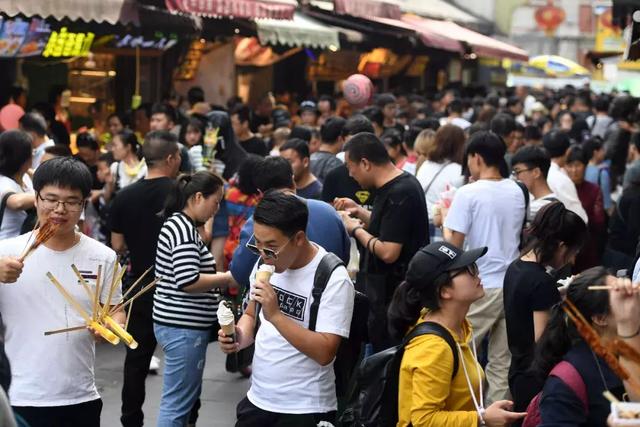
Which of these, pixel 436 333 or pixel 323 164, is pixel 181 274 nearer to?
pixel 436 333

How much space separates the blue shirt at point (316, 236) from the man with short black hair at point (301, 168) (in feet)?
5.99

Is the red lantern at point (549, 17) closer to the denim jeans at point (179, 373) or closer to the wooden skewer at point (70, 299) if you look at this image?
the denim jeans at point (179, 373)

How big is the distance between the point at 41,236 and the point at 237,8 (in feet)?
28.2

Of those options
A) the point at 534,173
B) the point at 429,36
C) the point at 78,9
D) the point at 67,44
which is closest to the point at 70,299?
the point at 534,173

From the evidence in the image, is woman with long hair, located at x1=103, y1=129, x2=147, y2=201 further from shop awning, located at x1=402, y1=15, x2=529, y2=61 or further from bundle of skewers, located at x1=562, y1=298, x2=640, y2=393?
shop awning, located at x1=402, y1=15, x2=529, y2=61

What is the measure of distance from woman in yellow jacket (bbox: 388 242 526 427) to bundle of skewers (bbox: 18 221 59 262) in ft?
4.61

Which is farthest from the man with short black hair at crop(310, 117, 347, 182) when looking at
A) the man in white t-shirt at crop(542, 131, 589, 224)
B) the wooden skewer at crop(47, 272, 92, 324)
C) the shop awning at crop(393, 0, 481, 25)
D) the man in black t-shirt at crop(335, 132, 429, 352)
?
the shop awning at crop(393, 0, 481, 25)

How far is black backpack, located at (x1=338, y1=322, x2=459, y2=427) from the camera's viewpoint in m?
4.27

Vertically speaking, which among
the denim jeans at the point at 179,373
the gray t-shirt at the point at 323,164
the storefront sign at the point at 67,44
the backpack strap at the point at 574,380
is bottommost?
the denim jeans at the point at 179,373

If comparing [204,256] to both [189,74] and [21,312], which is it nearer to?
[21,312]

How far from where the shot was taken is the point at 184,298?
255 inches

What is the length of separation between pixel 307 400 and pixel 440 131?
4.66 m

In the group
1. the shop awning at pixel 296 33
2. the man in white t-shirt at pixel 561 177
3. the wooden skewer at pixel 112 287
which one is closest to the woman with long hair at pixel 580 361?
the wooden skewer at pixel 112 287

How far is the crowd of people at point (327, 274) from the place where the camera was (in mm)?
4164
